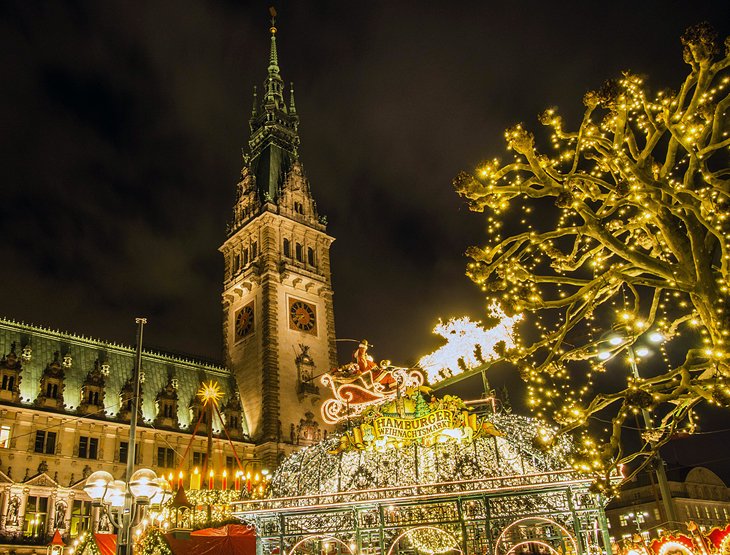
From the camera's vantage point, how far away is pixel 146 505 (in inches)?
577

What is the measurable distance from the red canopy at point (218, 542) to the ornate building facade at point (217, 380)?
37.3ft

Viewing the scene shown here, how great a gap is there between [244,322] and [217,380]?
568 centimetres

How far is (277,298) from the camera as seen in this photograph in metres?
55.5

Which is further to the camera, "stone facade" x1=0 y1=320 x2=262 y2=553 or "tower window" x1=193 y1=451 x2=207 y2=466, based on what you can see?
"tower window" x1=193 y1=451 x2=207 y2=466

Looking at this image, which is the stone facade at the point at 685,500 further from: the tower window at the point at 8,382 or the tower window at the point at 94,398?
the tower window at the point at 8,382

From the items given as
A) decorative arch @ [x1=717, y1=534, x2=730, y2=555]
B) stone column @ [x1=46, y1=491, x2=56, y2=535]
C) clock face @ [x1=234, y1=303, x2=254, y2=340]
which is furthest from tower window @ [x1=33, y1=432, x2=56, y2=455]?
decorative arch @ [x1=717, y1=534, x2=730, y2=555]

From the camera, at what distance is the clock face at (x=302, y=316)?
5631cm

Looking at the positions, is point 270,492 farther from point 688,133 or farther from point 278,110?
point 278,110

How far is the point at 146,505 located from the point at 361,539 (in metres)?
5.30

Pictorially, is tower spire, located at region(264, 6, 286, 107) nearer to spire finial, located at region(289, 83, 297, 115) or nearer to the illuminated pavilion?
spire finial, located at region(289, 83, 297, 115)

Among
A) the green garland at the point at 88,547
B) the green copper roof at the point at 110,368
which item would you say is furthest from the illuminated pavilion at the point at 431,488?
the green copper roof at the point at 110,368

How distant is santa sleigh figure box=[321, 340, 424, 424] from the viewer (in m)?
19.0

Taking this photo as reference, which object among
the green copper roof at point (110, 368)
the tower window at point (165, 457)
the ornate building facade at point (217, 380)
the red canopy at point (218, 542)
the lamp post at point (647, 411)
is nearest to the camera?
the lamp post at point (647, 411)

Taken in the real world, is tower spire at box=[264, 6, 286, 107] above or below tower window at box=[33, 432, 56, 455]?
above
